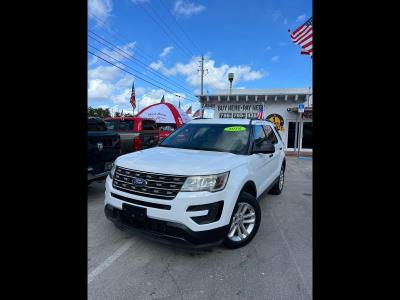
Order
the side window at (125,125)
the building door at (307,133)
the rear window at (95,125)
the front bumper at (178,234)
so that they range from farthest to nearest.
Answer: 1. the building door at (307,133)
2. the side window at (125,125)
3. the rear window at (95,125)
4. the front bumper at (178,234)

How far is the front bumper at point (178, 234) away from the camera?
2.65 metres

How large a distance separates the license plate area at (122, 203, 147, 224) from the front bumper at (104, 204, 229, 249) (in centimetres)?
4

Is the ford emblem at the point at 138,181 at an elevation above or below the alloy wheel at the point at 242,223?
above

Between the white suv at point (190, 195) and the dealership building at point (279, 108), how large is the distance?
Answer: 1304 cm

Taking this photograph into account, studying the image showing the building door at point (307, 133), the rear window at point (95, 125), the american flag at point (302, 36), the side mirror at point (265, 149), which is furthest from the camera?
the building door at point (307, 133)

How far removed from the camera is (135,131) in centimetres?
867

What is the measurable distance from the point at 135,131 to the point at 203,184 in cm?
645

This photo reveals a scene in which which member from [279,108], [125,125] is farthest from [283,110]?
[125,125]

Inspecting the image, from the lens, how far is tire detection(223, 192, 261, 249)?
314 centimetres

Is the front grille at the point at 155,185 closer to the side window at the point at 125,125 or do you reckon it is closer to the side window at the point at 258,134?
the side window at the point at 258,134

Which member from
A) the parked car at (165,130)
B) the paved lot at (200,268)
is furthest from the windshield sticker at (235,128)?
the parked car at (165,130)

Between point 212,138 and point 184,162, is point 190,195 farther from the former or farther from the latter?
point 212,138
